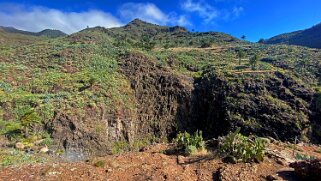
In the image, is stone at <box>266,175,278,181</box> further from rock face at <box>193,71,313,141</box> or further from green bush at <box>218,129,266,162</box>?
rock face at <box>193,71,313,141</box>

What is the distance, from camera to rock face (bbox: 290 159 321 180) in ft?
28.0

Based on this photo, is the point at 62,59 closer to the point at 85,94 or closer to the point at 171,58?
the point at 85,94

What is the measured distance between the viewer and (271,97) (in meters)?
35.3

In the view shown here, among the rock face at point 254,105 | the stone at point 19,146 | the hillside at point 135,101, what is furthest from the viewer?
the rock face at point 254,105

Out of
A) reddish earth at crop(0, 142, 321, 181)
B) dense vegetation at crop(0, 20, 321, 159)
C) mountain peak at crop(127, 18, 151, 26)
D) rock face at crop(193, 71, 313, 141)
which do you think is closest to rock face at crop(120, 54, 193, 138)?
dense vegetation at crop(0, 20, 321, 159)

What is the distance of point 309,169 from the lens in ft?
28.8

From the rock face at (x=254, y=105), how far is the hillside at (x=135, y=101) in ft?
0.36

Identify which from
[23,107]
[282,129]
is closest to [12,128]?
[23,107]

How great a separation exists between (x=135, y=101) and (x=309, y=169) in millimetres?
27644

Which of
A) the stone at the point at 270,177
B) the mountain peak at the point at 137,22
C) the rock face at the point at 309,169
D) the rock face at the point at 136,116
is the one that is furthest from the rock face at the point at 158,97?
the mountain peak at the point at 137,22

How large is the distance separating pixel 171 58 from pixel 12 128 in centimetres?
2947

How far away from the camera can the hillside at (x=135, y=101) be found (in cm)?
2559

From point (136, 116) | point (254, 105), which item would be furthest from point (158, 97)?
point (254, 105)

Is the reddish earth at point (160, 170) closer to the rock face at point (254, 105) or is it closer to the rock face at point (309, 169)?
the rock face at point (309, 169)
